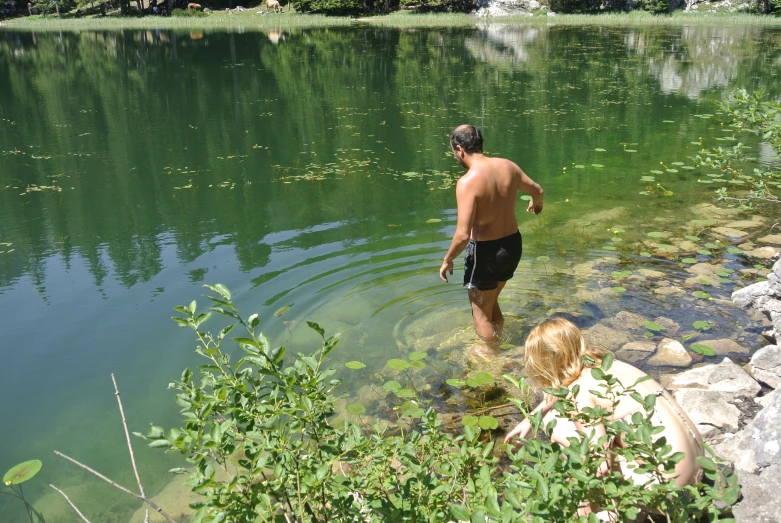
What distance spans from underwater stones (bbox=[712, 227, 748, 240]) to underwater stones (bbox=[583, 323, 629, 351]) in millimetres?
2911

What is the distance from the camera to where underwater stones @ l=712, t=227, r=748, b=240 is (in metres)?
7.44

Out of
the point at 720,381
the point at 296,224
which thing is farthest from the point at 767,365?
the point at 296,224

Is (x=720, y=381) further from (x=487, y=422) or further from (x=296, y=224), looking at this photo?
(x=296, y=224)

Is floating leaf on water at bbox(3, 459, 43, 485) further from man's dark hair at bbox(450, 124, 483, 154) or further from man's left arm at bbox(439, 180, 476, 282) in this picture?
man's dark hair at bbox(450, 124, 483, 154)

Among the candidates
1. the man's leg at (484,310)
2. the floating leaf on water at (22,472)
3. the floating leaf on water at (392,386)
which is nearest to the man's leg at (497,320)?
the man's leg at (484,310)

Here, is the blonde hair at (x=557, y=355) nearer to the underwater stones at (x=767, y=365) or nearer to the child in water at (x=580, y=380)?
the child in water at (x=580, y=380)

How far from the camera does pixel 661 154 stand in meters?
11.2

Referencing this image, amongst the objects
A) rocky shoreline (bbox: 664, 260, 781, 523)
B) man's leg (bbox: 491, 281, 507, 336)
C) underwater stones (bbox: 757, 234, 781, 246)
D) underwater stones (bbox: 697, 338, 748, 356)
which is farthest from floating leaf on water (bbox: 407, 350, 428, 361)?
underwater stones (bbox: 757, 234, 781, 246)

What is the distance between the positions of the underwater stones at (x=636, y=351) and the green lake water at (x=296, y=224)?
585mm

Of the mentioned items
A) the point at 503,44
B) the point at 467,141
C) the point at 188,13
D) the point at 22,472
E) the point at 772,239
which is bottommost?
the point at 22,472

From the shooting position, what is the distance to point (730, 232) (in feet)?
24.8

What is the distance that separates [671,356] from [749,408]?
95 cm

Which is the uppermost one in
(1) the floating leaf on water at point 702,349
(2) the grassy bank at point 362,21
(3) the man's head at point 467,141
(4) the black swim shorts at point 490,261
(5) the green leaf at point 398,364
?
(2) the grassy bank at point 362,21

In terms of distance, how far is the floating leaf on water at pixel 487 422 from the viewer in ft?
13.7
